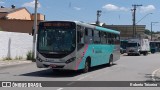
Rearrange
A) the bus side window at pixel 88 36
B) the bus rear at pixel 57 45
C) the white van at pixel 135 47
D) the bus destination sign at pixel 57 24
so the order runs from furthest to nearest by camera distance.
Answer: the white van at pixel 135 47
the bus side window at pixel 88 36
the bus destination sign at pixel 57 24
the bus rear at pixel 57 45

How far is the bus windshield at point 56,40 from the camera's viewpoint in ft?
61.0

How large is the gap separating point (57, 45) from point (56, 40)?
0.89 ft

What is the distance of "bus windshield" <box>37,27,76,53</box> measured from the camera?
1859 cm

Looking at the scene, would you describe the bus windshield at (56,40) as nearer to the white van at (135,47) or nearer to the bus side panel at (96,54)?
the bus side panel at (96,54)

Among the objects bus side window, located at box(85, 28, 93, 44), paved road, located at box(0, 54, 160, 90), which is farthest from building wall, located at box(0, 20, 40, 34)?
bus side window, located at box(85, 28, 93, 44)

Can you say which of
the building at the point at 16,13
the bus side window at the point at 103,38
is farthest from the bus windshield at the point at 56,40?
the building at the point at 16,13

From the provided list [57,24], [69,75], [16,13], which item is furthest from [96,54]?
[16,13]

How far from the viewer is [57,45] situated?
18.7m

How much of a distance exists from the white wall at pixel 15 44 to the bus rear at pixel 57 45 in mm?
11457

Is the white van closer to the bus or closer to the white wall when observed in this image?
→ the white wall

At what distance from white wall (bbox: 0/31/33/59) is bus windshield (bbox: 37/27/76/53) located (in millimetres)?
11389

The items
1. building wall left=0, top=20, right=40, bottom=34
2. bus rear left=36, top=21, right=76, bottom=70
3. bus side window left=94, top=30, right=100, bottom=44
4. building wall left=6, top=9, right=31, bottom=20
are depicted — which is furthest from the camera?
building wall left=6, top=9, right=31, bottom=20

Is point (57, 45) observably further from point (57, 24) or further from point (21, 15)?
point (21, 15)

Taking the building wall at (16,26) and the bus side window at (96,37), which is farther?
the building wall at (16,26)
